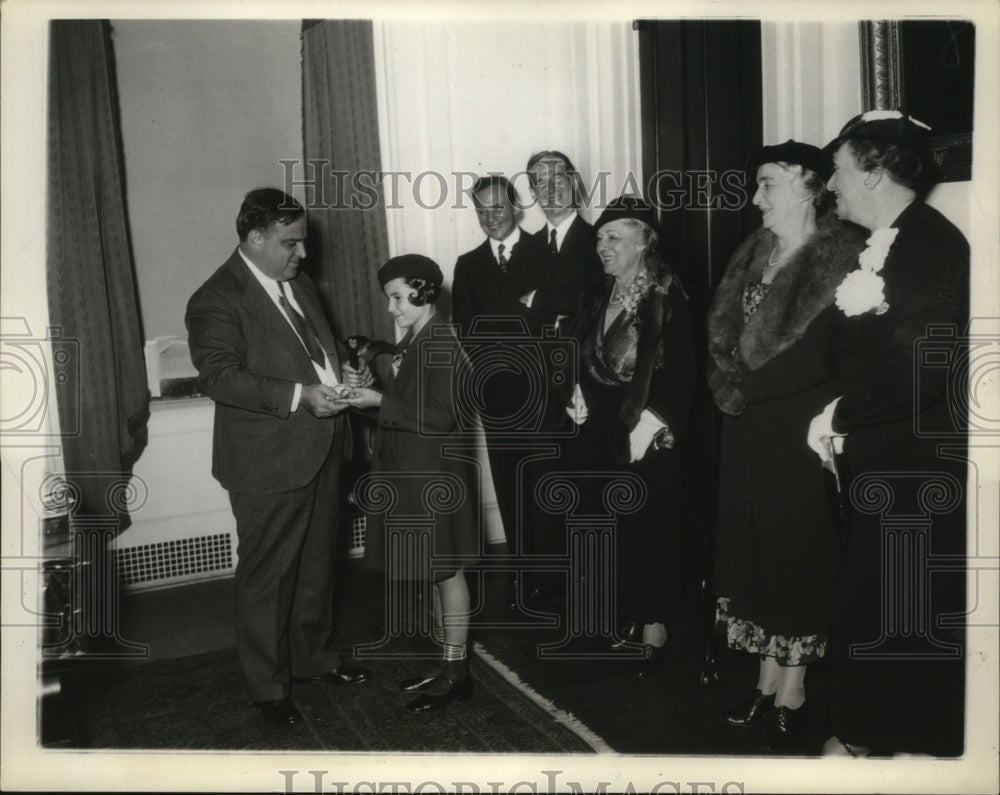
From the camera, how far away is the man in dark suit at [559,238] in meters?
3.69

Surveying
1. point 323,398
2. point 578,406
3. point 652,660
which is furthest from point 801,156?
point 652,660

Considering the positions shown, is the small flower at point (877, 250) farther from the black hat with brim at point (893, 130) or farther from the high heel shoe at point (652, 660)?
the high heel shoe at point (652, 660)

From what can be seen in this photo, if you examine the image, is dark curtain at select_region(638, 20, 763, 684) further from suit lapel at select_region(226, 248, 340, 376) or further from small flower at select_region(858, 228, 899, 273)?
suit lapel at select_region(226, 248, 340, 376)

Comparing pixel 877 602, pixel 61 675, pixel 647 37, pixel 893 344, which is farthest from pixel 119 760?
pixel 647 37

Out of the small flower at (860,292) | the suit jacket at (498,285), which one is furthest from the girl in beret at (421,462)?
the small flower at (860,292)

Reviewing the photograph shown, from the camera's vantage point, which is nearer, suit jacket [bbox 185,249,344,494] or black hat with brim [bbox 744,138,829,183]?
black hat with brim [bbox 744,138,829,183]

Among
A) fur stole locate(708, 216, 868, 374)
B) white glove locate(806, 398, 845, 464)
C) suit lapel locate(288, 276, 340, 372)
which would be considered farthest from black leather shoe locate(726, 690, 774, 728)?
suit lapel locate(288, 276, 340, 372)

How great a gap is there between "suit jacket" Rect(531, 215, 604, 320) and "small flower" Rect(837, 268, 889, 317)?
133 centimetres

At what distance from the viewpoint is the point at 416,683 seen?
121 inches

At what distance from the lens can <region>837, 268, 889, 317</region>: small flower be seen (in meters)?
2.43

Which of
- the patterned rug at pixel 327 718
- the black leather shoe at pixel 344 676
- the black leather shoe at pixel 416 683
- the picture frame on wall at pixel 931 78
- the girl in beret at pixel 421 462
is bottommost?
the patterned rug at pixel 327 718

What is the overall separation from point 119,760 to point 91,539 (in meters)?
0.83

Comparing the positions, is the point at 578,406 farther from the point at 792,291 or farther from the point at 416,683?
the point at 416,683

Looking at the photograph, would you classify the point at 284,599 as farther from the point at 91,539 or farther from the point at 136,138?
the point at 136,138
